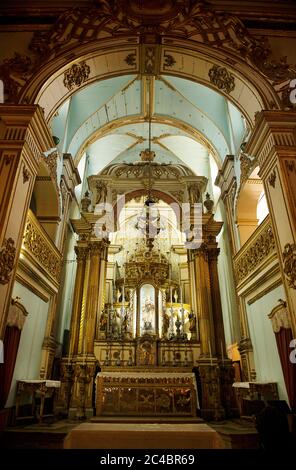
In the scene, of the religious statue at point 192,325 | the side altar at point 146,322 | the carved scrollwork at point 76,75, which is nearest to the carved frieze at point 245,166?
the side altar at point 146,322

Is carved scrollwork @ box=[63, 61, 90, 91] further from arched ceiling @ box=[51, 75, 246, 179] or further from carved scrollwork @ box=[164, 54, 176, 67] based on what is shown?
arched ceiling @ box=[51, 75, 246, 179]

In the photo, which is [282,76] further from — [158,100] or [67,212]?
[67,212]

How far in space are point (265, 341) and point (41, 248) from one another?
542 cm

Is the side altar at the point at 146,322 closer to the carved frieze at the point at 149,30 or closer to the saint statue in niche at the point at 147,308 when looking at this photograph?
the saint statue in niche at the point at 147,308

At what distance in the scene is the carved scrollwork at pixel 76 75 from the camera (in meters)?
6.35

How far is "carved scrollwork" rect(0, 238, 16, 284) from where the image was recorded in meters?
4.36

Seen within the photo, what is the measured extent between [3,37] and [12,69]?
3.47 feet

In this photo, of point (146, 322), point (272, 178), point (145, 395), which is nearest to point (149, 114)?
point (272, 178)

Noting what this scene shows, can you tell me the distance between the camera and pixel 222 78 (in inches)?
263

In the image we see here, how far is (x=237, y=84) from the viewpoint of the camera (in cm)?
638

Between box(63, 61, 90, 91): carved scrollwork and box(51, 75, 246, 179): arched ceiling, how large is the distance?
2.06 m

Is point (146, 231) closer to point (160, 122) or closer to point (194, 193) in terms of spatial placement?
point (194, 193)
